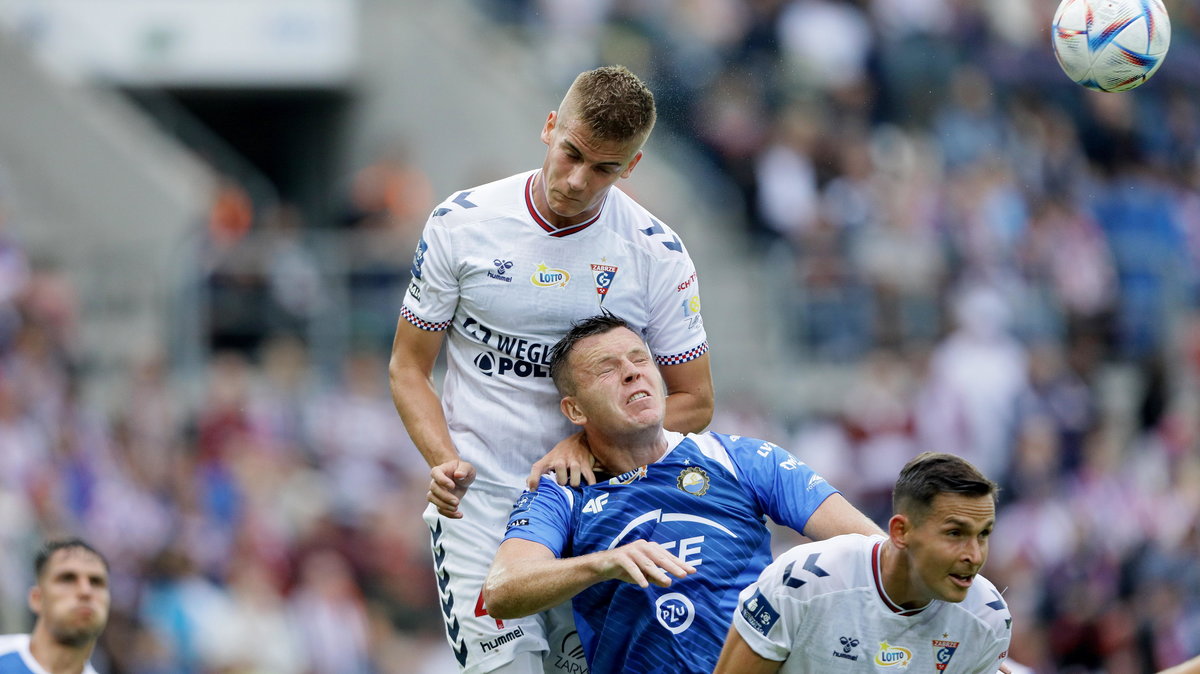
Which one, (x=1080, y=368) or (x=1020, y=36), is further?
(x=1020, y=36)

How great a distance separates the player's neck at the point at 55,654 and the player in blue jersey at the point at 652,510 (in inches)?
102

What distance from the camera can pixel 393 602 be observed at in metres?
14.6

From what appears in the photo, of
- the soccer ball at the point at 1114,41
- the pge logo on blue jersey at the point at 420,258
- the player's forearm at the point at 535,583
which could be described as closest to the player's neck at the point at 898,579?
the player's forearm at the point at 535,583

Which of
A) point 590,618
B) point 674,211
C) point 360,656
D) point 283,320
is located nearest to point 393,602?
point 360,656

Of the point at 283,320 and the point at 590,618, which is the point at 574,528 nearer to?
the point at 590,618

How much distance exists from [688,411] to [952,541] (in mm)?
1594

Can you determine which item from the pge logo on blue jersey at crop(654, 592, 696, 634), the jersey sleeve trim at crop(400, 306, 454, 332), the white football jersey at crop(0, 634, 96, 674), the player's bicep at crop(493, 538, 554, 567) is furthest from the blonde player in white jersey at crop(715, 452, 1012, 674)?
the white football jersey at crop(0, 634, 96, 674)

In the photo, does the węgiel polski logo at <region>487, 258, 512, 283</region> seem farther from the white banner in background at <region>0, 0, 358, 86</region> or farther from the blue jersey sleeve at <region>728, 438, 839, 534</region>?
the white banner in background at <region>0, 0, 358, 86</region>

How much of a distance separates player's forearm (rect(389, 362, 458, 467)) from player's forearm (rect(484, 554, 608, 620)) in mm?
710

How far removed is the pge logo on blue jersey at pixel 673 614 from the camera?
22.2ft

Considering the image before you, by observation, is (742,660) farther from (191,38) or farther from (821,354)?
(191,38)

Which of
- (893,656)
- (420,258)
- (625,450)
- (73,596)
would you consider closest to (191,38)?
(73,596)

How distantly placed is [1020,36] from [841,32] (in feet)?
9.22

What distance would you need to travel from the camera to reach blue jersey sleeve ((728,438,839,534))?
6.84 metres
